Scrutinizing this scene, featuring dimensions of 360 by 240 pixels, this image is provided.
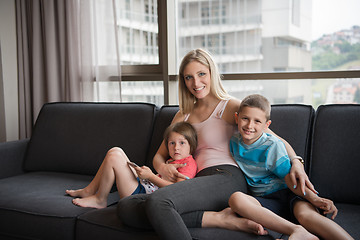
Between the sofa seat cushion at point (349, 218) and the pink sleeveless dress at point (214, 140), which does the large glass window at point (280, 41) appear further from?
the sofa seat cushion at point (349, 218)

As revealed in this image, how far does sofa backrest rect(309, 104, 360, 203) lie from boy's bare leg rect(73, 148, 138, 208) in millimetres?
927

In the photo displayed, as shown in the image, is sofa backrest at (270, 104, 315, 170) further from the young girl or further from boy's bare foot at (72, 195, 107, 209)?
boy's bare foot at (72, 195, 107, 209)

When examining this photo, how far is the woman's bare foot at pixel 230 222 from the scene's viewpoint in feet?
4.94

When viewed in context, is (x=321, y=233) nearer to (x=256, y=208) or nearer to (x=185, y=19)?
(x=256, y=208)

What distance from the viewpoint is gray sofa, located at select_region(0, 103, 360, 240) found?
72.8 inches

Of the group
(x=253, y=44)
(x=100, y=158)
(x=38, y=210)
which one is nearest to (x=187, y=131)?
(x=100, y=158)

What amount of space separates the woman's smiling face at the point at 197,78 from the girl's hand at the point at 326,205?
0.81 meters

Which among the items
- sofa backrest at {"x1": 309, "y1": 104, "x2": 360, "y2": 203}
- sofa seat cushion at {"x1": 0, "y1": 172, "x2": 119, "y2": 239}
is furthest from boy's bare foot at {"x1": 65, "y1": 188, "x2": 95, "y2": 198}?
sofa backrest at {"x1": 309, "y1": 104, "x2": 360, "y2": 203}

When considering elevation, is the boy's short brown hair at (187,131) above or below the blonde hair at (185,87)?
below

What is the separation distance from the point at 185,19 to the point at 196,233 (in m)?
2.00

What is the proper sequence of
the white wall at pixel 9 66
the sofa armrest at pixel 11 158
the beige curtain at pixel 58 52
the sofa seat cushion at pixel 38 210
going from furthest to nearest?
the white wall at pixel 9 66 → the beige curtain at pixel 58 52 → the sofa armrest at pixel 11 158 → the sofa seat cushion at pixel 38 210

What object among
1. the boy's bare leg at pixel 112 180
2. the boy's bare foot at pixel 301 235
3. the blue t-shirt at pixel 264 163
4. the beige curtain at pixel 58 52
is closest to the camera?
the boy's bare foot at pixel 301 235

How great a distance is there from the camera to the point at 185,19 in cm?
312

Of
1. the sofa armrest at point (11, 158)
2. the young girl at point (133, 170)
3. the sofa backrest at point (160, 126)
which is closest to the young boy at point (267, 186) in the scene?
the young girl at point (133, 170)
